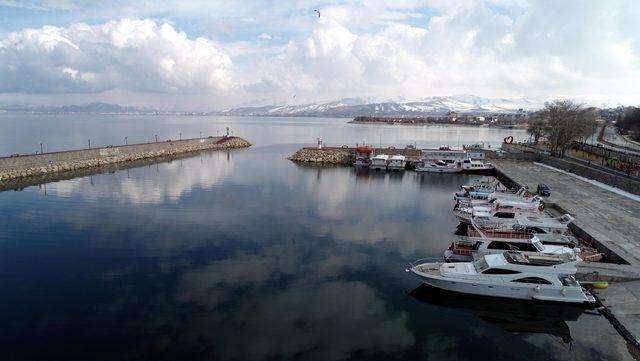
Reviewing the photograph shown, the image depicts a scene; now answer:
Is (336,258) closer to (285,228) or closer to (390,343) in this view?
(285,228)

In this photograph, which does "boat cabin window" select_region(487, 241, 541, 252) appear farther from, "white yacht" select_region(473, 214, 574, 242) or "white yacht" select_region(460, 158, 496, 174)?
"white yacht" select_region(460, 158, 496, 174)

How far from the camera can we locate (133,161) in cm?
5775

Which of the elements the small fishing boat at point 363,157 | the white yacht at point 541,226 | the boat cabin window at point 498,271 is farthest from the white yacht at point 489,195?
the small fishing boat at point 363,157

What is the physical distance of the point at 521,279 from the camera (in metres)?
16.7

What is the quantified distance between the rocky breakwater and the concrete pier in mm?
24316

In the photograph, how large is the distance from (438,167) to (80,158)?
43.9 meters

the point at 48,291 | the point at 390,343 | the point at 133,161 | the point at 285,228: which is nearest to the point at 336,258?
the point at 285,228

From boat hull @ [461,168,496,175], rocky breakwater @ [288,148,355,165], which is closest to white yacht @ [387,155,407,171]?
rocky breakwater @ [288,148,355,165]

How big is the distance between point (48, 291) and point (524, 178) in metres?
40.2

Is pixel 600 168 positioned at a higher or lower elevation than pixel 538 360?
higher

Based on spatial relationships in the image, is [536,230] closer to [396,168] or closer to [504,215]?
[504,215]

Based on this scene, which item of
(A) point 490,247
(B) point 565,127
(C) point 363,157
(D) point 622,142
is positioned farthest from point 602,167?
(D) point 622,142

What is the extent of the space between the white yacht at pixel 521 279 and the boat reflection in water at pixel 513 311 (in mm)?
308

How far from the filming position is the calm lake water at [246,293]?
529 inches
